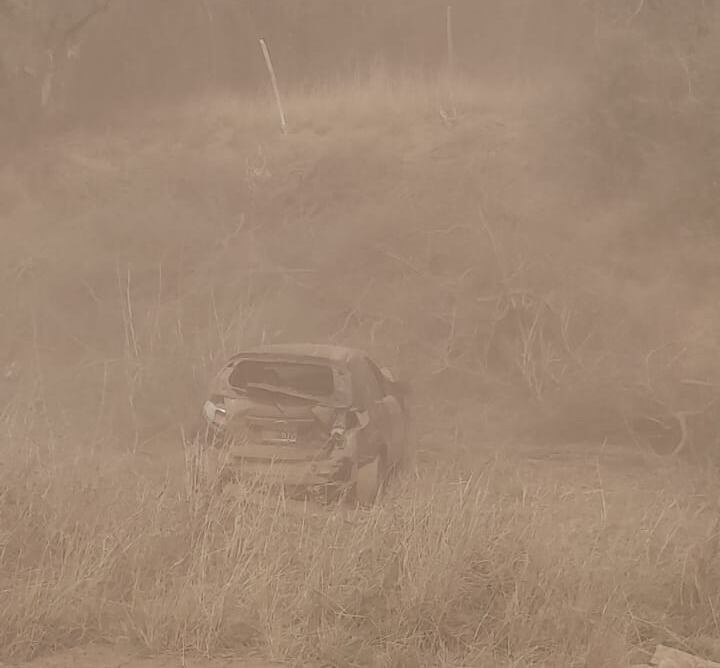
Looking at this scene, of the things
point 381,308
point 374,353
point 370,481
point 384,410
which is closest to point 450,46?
point 381,308

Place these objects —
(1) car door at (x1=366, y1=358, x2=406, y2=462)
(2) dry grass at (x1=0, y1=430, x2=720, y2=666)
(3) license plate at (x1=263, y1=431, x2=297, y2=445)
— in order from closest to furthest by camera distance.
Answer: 1. (2) dry grass at (x1=0, y1=430, x2=720, y2=666)
2. (3) license plate at (x1=263, y1=431, x2=297, y2=445)
3. (1) car door at (x1=366, y1=358, x2=406, y2=462)

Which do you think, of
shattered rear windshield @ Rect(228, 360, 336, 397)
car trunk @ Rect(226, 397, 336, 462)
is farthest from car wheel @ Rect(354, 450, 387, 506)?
shattered rear windshield @ Rect(228, 360, 336, 397)

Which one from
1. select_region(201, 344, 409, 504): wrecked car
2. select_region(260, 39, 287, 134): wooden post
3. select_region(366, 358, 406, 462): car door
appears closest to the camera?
select_region(201, 344, 409, 504): wrecked car

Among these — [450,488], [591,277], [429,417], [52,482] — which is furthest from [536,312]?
[52,482]

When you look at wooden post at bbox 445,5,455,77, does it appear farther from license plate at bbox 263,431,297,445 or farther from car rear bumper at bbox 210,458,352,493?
car rear bumper at bbox 210,458,352,493

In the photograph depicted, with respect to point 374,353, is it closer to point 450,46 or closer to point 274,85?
point 274,85

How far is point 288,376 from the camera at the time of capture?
10297mm

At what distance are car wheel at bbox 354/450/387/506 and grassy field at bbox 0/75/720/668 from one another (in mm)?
310

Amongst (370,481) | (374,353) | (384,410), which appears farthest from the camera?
(374,353)

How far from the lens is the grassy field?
684 cm

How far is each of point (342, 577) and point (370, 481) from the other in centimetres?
296

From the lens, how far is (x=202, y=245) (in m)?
21.5

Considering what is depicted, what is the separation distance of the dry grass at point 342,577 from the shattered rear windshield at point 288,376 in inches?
69.4

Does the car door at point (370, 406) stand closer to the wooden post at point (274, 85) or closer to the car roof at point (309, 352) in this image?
the car roof at point (309, 352)
